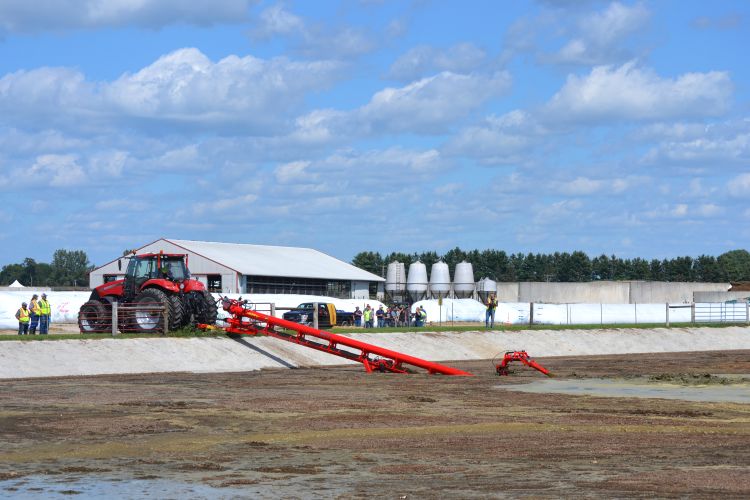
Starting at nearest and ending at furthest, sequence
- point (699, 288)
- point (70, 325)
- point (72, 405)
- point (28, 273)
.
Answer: point (72, 405)
point (70, 325)
point (699, 288)
point (28, 273)

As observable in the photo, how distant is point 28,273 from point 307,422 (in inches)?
6962

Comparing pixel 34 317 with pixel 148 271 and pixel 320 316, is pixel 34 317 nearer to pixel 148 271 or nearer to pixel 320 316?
pixel 148 271

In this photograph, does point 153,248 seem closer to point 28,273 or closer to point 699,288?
point 699,288

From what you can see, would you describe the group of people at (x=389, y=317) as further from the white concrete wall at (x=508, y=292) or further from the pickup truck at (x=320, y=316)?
the white concrete wall at (x=508, y=292)

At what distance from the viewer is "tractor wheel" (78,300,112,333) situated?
37906mm

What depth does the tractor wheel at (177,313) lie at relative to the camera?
121 ft

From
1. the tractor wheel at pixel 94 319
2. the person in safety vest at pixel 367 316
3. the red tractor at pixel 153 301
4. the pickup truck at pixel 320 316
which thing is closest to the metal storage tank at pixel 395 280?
the pickup truck at pixel 320 316

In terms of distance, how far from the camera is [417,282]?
9988cm

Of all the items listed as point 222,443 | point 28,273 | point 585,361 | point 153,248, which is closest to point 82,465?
point 222,443

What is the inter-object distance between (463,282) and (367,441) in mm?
84565

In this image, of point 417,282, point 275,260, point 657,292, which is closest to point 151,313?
point 275,260

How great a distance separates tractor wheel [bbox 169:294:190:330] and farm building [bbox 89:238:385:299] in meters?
33.3

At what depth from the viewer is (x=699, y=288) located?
108125 mm

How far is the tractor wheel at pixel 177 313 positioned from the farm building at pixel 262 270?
33.3 meters
